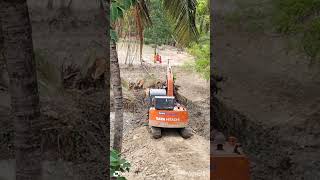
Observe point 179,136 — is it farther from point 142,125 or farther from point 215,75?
point 215,75

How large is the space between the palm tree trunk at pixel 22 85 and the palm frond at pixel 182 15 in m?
3.93

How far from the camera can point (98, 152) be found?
4.76 m

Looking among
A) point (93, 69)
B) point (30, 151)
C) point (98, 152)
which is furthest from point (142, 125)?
point (30, 151)

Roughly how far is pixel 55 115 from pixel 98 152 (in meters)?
0.77

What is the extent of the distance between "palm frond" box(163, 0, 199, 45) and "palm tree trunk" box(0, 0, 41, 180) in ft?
12.9

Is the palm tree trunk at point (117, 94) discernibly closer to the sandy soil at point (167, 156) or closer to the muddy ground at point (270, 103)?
the muddy ground at point (270, 103)

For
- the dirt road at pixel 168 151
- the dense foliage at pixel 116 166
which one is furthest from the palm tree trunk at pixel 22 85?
the dirt road at pixel 168 151

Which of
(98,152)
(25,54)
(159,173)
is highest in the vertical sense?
(25,54)

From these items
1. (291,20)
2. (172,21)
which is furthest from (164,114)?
(291,20)

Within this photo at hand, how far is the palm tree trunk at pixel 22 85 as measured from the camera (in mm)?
1681

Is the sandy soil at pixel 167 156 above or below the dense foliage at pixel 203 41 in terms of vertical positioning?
below

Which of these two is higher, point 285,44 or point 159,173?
point 285,44

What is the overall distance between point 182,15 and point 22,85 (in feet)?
13.2

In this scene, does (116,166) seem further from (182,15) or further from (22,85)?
(182,15)
